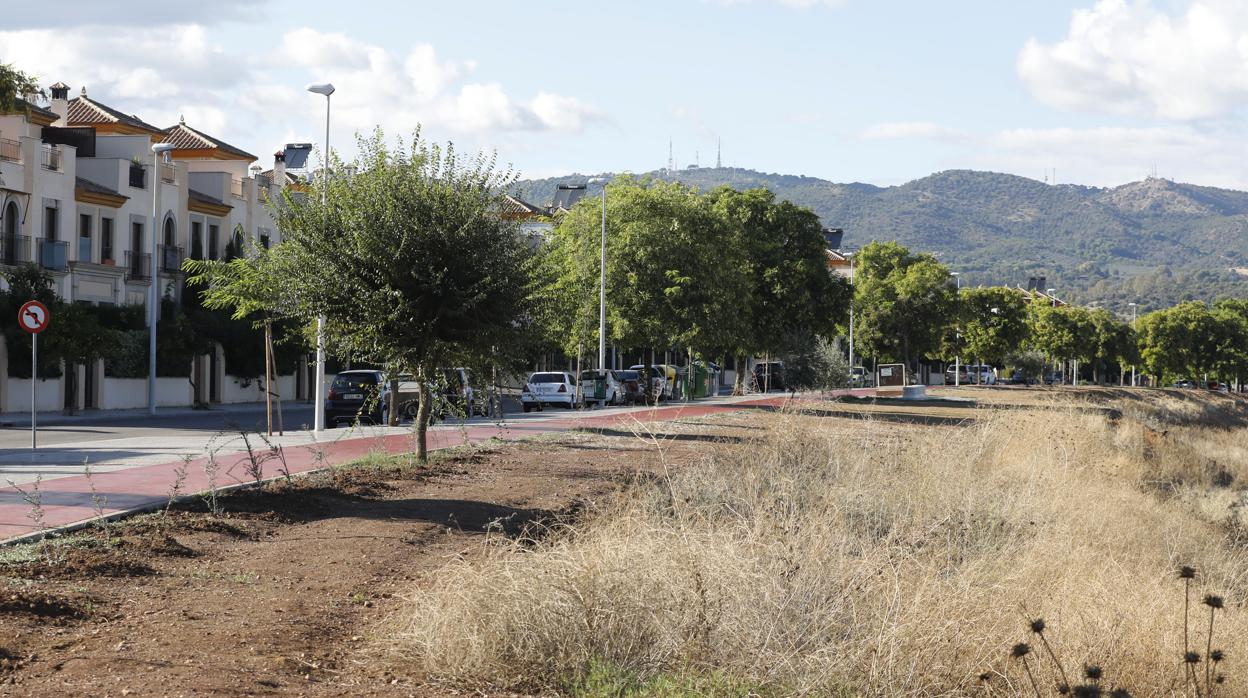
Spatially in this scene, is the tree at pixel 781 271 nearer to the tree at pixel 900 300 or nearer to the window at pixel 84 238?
the tree at pixel 900 300

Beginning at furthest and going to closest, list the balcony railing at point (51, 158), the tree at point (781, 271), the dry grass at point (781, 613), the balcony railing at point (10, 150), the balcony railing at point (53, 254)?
1. the tree at point (781, 271)
2. the balcony railing at point (51, 158)
3. the balcony railing at point (53, 254)
4. the balcony railing at point (10, 150)
5. the dry grass at point (781, 613)

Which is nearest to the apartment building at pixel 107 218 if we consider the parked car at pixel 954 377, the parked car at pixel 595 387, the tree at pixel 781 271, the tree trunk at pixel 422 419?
the parked car at pixel 595 387

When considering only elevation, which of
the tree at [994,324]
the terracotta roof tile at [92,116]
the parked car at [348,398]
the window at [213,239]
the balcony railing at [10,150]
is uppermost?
the terracotta roof tile at [92,116]

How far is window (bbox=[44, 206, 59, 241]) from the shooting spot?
44.7 metres

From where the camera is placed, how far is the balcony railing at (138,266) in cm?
4906

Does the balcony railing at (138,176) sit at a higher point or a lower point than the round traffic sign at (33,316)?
higher

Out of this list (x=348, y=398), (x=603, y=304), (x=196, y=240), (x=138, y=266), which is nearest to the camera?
(x=348, y=398)

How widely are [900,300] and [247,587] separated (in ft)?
236

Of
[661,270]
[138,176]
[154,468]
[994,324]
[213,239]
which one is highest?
[138,176]

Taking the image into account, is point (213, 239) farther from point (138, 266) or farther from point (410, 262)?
point (410, 262)

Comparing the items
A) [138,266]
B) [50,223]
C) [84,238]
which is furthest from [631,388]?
[50,223]

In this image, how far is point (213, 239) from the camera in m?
55.5

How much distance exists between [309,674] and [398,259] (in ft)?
35.7

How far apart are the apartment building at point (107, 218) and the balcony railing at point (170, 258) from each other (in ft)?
0.17
